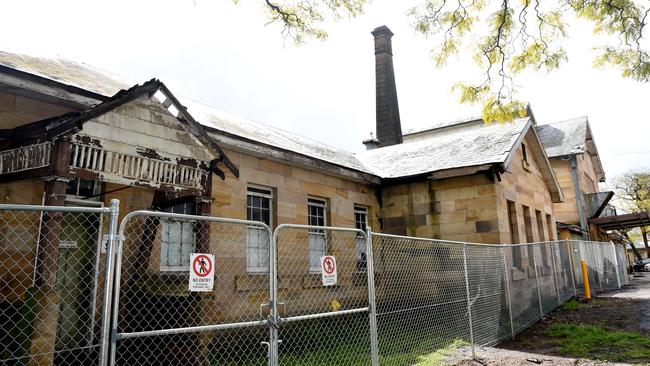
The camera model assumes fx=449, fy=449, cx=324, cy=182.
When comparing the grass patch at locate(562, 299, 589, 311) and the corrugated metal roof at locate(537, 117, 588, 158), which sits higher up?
the corrugated metal roof at locate(537, 117, 588, 158)

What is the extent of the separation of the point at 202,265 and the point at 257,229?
216 inches

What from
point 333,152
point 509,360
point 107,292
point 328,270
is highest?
point 333,152

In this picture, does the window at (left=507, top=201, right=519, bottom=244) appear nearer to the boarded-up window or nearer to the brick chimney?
the boarded-up window

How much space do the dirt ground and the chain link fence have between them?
0.97 ft

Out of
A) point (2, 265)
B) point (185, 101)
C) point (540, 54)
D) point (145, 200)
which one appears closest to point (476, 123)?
point (540, 54)

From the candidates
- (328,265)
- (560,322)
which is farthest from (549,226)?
(328,265)

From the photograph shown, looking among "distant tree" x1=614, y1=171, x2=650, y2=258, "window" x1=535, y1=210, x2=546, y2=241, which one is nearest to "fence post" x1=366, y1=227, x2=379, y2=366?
"window" x1=535, y1=210, x2=546, y2=241

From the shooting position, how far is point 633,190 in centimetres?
4341

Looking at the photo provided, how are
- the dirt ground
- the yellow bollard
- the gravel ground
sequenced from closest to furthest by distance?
the gravel ground → the dirt ground → the yellow bollard

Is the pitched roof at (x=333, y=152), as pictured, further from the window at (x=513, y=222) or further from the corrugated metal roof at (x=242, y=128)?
the window at (x=513, y=222)

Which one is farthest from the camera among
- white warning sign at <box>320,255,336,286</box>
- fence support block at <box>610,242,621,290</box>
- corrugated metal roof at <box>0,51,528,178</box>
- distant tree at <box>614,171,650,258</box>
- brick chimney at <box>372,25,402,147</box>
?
distant tree at <box>614,171,650,258</box>

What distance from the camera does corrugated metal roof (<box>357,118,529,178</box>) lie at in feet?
38.7

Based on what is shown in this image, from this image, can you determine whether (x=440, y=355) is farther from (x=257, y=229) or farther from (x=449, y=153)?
(x=449, y=153)

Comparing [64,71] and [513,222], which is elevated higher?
[64,71]
